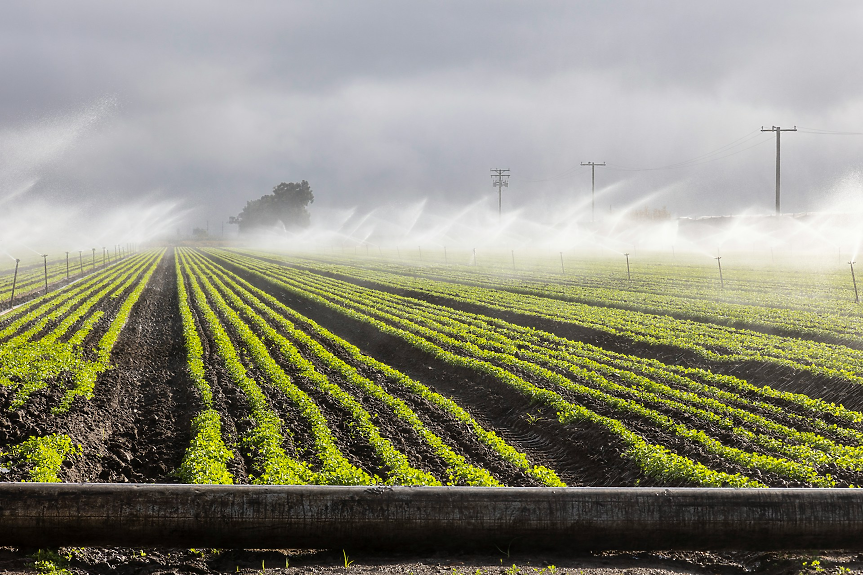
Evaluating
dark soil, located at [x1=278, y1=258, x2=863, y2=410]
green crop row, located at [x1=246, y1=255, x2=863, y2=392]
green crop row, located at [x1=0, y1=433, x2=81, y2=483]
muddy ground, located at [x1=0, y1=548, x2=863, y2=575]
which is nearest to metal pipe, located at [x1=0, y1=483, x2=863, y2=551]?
muddy ground, located at [x1=0, y1=548, x2=863, y2=575]

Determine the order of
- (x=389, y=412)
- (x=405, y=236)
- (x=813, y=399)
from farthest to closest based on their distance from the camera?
(x=405, y=236) → (x=813, y=399) → (x=389, y=412)

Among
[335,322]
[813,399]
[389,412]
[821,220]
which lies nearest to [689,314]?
[813,399]

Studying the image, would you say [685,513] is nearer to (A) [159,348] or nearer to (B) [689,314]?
(A) [159,348]

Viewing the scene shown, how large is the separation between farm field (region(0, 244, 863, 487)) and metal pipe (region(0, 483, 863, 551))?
175 centimetres

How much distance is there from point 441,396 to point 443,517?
20.9 feet

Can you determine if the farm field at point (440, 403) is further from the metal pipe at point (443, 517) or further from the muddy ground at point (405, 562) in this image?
the metal pipe at point (443, 517)

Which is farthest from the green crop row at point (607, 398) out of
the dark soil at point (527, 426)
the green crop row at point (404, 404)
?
the green crop row at point (404, 404)

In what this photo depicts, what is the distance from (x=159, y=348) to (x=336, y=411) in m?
8.40

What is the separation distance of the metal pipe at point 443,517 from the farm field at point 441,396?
1.75 meters

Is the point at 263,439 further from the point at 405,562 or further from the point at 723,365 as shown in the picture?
the point at 723,365

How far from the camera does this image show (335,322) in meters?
23.2

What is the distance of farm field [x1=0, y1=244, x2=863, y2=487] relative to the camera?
7.89 meters

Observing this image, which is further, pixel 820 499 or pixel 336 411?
pixel 336 411

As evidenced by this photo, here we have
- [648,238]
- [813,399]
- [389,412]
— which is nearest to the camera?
[389,412]
